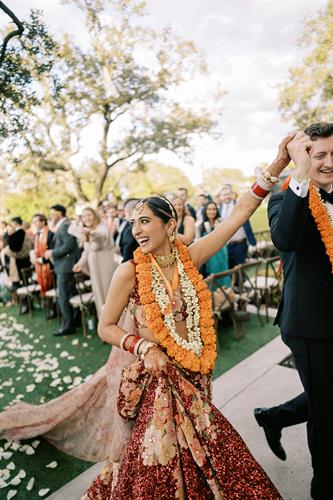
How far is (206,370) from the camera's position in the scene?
6.43 feet

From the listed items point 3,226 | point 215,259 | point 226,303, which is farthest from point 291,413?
point 3,226

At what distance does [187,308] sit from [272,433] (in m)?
1.36

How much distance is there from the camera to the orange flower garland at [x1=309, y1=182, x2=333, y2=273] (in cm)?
189

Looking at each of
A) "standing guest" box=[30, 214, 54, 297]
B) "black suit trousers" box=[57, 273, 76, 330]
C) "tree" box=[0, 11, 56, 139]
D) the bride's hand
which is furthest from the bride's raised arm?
"standing guest" box=[30, 214, 54, 297]

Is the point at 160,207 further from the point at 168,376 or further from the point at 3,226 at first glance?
the point at 3,226

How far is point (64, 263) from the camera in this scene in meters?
6.31

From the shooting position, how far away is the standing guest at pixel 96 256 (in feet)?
19.9

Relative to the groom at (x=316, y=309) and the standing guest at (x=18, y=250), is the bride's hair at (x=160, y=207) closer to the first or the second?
the groom at (x=316, y=309)

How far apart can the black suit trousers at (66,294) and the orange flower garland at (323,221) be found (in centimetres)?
520

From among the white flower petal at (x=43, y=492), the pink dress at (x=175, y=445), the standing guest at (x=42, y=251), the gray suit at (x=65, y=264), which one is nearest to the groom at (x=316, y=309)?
the pink dress at (x=175, y=445)

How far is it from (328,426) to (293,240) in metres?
1.11

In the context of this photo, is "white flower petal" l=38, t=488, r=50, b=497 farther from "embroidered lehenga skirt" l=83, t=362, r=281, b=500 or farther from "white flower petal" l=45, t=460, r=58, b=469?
"embroidered lehenga skirt" l=83, t=362, r=281, b=500

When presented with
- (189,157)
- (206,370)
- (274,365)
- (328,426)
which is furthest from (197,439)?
(189,157)

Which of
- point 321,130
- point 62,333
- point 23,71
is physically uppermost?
point 23,71
